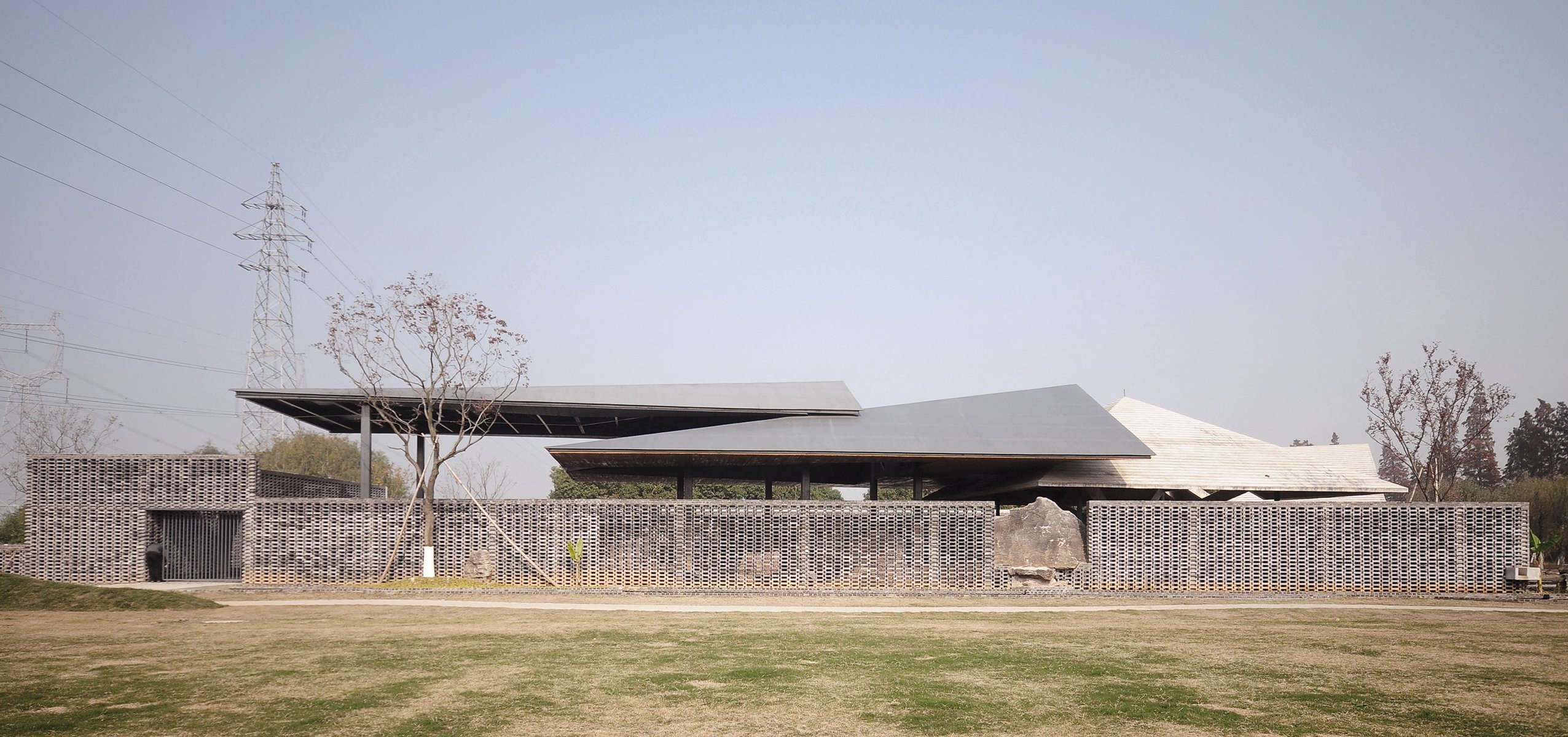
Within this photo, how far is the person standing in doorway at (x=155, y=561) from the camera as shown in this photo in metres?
26.5

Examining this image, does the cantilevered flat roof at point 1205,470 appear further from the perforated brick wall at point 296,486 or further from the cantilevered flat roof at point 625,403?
the perforated brick wall at point 296,486

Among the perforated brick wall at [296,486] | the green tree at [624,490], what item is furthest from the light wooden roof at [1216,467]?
the green tree at [624,490]

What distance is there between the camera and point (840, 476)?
38.5 m

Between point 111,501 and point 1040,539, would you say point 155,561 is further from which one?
point 1040,539

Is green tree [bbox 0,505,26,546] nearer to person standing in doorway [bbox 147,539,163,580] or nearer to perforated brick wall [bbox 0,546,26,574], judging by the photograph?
perforated brick wall [bbox 0,546,26,574]

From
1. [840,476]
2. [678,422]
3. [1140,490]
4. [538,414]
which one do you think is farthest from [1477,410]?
[538,414]

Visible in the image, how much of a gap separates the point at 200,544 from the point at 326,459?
4895 centimetres

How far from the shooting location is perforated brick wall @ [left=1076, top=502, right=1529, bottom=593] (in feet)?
81.5

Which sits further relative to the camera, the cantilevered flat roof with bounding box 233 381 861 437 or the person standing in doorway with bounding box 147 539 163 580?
the cantilevered flat roof with bounding box 233 381 861 437

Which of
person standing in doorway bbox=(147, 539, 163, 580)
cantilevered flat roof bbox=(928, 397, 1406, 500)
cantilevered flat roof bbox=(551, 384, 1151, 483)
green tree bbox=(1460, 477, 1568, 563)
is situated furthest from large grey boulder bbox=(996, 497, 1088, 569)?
green tree bbox=(1460, 477, 1568, 563)

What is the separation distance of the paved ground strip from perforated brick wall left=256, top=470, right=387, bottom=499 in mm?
6927

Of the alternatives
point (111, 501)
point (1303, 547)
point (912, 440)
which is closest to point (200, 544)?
point (111, 501)

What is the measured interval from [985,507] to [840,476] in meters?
14.2

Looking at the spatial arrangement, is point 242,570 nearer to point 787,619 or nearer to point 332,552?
point 332,552
